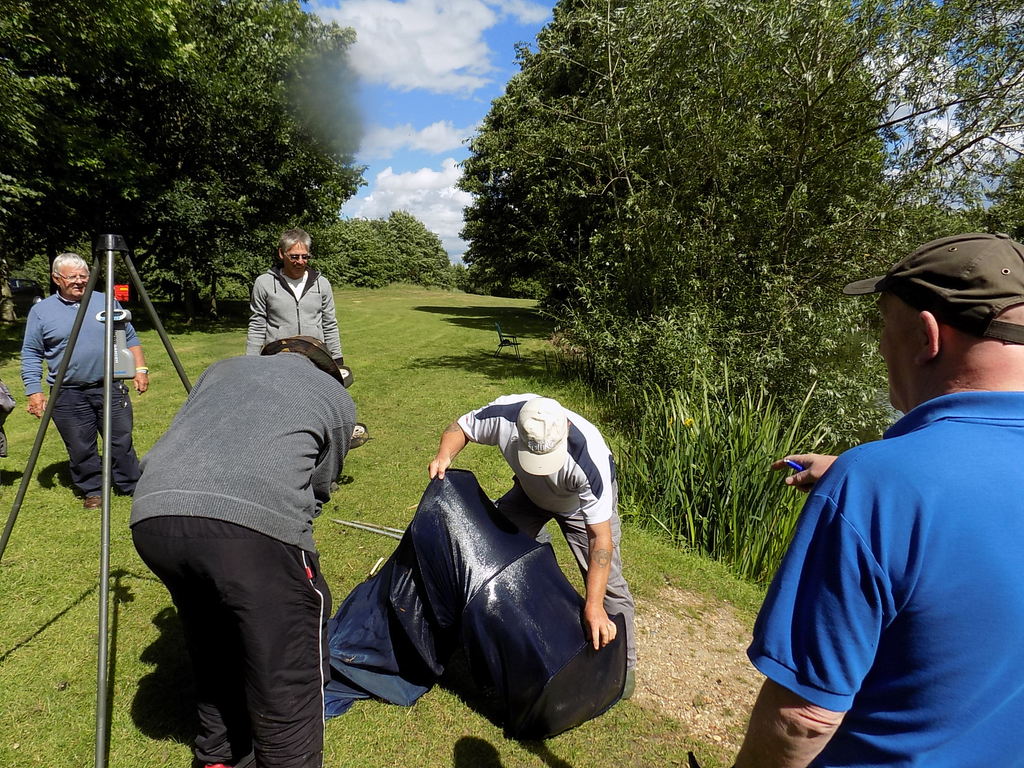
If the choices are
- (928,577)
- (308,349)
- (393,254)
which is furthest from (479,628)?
(393,254)

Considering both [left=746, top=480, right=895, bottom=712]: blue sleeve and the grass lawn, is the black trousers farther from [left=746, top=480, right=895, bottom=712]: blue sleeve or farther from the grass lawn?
[left=746, top=480, right=895, bottom=712]: blue sleeve

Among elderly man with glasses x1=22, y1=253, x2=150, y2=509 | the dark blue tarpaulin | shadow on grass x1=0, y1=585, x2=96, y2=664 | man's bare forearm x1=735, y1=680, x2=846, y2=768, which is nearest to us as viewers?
man's bare forearm x1=735, y1=680, x2=846, y2=768

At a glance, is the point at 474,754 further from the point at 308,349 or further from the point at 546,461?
the point at 308,349

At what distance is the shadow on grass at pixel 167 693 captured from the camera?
2572 millimetres

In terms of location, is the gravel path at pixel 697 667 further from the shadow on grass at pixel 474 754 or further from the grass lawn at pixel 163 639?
the shadow on grass at pixel 474 754

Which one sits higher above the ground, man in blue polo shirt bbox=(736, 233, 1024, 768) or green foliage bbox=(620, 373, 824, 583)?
man in blue polo shirt bbox=(736, 233, 1024, 768)

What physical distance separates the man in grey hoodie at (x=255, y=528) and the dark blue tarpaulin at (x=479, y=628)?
0.59 meters

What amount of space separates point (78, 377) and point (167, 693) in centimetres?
268

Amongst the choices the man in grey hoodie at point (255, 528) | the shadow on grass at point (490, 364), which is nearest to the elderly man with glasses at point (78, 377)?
the man in grey hoodie at point (255, 528)

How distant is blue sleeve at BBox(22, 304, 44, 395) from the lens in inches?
164

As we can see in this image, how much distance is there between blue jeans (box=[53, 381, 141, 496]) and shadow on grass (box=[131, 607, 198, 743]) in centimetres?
184

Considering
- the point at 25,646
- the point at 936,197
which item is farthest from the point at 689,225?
the point at 25,646

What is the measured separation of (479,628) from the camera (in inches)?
94.2

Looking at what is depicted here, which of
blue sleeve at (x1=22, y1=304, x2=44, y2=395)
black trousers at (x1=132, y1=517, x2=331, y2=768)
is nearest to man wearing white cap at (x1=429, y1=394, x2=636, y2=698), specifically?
black trousers at (x1=132, y1=517, x2=331, y2=768)
